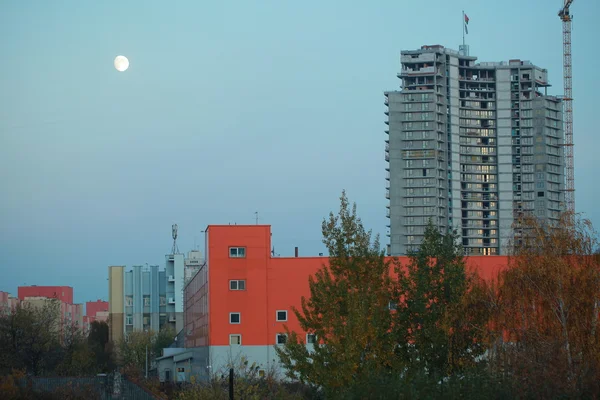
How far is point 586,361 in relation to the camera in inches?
838

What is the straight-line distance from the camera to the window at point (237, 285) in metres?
64.4

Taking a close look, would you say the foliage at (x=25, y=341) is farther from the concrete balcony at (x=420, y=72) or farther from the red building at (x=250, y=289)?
the concrete balcony at (x=420, y=72)

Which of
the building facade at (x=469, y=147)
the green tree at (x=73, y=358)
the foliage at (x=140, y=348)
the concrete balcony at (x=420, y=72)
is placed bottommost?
the foliage at (x=140, y=348)

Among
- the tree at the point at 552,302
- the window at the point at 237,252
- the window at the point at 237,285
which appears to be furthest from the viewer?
the window at the point at 237,252

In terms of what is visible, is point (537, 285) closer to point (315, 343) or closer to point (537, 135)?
point (315, 343)

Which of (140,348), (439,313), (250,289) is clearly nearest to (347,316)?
(439,313)

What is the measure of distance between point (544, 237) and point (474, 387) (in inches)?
385

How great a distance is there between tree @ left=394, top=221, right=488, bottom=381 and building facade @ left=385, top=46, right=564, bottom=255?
128258 mm

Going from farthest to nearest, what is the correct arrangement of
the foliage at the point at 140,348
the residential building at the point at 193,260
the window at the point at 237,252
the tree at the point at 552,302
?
the residential building at the point at 193,260 → the foliage at the point at 140,348 → the window at the point at 237,252 → the tree at the point at 552,302

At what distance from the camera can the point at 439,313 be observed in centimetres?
3297

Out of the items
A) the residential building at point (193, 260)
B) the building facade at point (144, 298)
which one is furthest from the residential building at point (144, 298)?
the residential building at point (193, 260)

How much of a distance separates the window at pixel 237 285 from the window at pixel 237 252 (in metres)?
2.04

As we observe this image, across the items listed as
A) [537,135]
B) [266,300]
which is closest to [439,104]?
[537,135]

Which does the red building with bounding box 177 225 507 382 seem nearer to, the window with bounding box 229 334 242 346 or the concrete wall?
the window with bounding box 229 334 242 346
